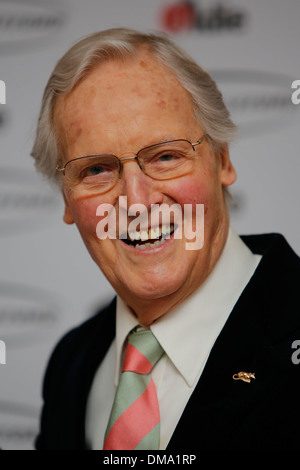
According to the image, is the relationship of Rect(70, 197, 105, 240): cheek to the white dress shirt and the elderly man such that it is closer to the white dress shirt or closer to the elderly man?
the elderly man

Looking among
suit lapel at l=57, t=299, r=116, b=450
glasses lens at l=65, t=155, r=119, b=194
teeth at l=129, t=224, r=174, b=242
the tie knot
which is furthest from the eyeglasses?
suit lapel at l=57, t=299, r=116, b=450

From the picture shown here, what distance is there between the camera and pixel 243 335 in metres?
1.44

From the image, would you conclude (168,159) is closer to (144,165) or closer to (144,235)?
(144,165)

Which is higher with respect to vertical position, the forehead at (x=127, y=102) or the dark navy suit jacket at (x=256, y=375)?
the forehead at (x=127, y=102)

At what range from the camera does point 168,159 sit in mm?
1492

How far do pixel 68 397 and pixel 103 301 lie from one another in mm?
952

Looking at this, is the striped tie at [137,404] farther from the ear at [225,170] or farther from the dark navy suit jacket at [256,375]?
the ear at [225,170]

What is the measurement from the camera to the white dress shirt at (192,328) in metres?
1.48

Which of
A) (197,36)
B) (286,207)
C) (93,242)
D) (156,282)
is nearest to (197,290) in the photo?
(156,282)

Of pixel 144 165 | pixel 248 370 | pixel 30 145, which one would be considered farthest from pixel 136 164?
pixel 30 145

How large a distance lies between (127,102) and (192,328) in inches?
21.1

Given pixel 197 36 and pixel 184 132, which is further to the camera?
pixel 197 36

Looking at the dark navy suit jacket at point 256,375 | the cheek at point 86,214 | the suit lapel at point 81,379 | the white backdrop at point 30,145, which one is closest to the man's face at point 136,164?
the cheek at point 86,214

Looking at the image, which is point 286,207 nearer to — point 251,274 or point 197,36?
point 197,36
